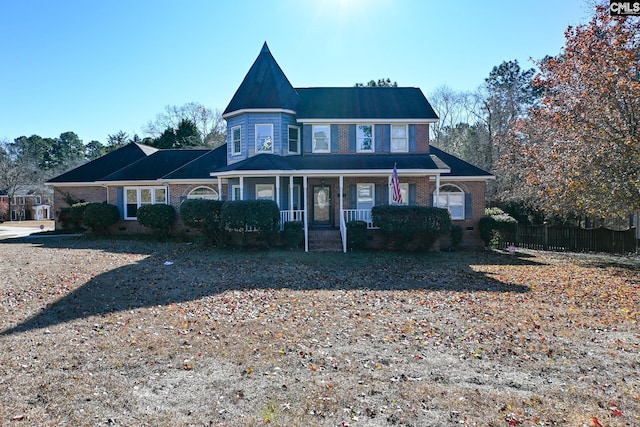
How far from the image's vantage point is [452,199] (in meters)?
22.6

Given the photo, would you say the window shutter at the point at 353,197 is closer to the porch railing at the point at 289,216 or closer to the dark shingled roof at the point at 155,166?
the porch railing at the point at 289,216

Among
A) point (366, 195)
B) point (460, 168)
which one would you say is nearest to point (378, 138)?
point (366, 195)

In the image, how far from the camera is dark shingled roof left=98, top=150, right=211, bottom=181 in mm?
24750

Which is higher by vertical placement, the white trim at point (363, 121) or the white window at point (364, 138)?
the white trim at point (363, 121)

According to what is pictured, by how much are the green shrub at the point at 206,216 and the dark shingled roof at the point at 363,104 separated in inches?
254

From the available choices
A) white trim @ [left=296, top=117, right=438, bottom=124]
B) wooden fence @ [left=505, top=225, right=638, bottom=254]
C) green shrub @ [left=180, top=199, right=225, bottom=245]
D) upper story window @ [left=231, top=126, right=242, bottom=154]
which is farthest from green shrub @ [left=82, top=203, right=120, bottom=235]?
wooden fence @ [left=505, top=225, right=638, bottom=254]

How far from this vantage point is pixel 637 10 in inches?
500

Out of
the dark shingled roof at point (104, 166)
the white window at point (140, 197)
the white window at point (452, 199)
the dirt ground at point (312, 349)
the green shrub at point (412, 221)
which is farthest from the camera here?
the dark shingled roof at point (104, 166)

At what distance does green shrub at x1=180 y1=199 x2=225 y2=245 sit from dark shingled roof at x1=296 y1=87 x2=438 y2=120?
646 centimetres

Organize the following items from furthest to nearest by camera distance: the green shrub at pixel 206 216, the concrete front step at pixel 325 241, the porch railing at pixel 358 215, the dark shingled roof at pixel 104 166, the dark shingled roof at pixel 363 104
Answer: the dark shingled roof at pixel 104 166 → the dark shingled roof at pixel 363 104 → the porch railing at pixel 358 215 → the green shrub at pixel 206 216 → the concrete front step at pixel 325 241

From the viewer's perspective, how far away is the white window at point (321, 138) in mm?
21469

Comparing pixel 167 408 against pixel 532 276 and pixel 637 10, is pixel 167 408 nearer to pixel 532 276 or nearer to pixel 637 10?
pixel 532 276

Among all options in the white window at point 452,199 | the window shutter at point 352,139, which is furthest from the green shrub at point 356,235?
the white window at point 452,199

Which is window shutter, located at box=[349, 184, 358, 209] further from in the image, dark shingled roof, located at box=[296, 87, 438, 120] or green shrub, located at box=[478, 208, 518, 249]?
green shrub, located at box=[478, 208, 518, 249]
